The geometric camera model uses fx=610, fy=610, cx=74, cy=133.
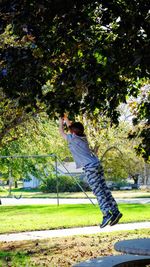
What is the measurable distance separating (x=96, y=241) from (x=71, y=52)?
22.2 ft

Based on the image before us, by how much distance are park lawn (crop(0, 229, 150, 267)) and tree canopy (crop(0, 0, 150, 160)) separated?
4027 millimetres

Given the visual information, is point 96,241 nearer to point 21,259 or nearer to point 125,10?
point 21,259

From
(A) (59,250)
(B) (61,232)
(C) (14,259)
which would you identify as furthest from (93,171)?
(B) (61,232)

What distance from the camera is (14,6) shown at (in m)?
7.21

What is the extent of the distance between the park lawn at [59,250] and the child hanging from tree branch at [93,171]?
111 inches

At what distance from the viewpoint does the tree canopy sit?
700 cm

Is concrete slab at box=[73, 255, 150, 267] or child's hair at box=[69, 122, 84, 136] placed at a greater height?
child's hair at box=[69, 122, 84, 136]

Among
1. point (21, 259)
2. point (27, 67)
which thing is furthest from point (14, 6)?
point (21, 259)

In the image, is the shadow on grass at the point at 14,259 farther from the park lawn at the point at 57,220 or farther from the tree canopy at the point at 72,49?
the park lawn at the point at 57,220

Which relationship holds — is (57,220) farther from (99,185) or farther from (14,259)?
(99,185)

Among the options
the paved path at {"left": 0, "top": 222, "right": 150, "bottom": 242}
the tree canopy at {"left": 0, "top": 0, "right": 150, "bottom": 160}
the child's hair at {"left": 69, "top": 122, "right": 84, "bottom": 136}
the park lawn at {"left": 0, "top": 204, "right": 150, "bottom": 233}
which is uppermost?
the tree canopy at {"left": 0, "top": 0, "right": 150, "bottom": 160}

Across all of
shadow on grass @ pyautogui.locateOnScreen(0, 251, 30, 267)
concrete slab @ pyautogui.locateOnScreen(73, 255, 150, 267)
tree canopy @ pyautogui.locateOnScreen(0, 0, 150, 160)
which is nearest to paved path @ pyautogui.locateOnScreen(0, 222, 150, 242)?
shadow on grass @ pyautogui.locateOnScreen(0, 251, 30, 267)

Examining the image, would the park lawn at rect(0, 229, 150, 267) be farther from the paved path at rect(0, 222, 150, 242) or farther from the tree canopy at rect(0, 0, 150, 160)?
the tree canopy at rect(0, 0, 150, 160)

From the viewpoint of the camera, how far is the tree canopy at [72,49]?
7004 mm
